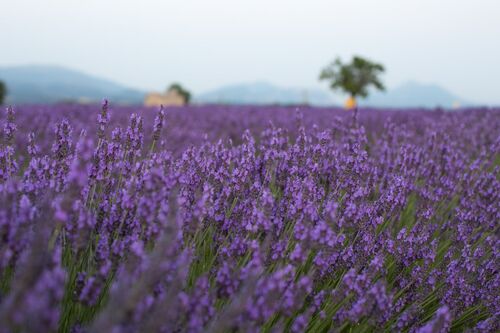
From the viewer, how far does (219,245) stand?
7.59ft

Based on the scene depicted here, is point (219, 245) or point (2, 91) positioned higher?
point (2, 91)

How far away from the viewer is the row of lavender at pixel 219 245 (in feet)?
4.41

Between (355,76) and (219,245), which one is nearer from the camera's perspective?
(219,245)

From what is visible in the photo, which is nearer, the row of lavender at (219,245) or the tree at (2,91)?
the row of lavender at (219,245)

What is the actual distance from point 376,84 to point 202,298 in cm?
2756

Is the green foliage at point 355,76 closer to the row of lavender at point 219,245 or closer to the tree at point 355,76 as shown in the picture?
the tree at point 355,76

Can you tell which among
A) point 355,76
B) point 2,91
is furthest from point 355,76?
point 2,91

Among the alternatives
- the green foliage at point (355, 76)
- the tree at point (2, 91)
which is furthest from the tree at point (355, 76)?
the tree at point (2, 91)

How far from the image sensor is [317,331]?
6.67 feet

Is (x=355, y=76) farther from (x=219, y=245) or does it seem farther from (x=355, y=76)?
(x=219, y=245)

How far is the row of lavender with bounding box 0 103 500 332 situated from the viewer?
1.34 m

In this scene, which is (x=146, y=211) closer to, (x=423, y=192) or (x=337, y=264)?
(x=337, y=264)

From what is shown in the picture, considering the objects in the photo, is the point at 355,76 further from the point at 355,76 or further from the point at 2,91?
the point at 2,91

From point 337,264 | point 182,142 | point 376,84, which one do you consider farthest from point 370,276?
point 376,84
